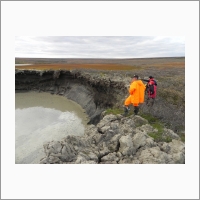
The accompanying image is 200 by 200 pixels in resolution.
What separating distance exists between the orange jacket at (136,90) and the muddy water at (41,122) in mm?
6133

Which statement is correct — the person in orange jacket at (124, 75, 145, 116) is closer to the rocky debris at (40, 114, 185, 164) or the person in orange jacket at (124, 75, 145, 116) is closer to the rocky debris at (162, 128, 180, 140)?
the rocky debris at (40, 114, 185, 164)

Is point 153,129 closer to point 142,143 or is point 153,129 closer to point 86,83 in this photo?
point 142,143

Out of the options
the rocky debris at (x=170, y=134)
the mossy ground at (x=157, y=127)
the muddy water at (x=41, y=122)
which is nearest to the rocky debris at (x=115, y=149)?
the rocky debris at (x=170, y=134)

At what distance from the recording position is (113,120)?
1095cm

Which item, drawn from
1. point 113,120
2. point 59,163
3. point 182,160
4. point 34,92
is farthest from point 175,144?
point 34,92

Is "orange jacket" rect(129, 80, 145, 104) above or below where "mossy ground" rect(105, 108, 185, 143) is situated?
above

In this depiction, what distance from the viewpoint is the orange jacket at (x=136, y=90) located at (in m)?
9.74

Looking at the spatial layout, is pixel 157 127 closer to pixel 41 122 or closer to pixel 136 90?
pixel 136 90

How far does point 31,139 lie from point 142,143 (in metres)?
9.25

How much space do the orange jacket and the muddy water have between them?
20.1 feet

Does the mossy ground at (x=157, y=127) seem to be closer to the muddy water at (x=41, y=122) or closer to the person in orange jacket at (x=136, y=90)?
the person in orange jacket at (x=136, y=90)

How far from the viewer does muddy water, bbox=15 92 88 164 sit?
12.6m

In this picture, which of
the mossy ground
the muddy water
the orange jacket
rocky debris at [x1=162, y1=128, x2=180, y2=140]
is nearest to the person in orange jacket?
the orange jacket

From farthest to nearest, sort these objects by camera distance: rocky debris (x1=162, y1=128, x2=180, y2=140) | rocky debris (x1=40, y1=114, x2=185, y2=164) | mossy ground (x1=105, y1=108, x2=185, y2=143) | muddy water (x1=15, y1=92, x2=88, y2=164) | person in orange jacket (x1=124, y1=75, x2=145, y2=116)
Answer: muddy water (x1=15, y1=92, x2=88, y2=164) < person in orange jacket (x1=124, y1=75, x2=145, y2=116) < rocky debris (x1=162, y1=128, x2=180, y2=140) < mossy ground (x1=105, y1=108, x2=185, y2=143) < rocky debris (x1=40, y1=114, x2=185, y2=164)
